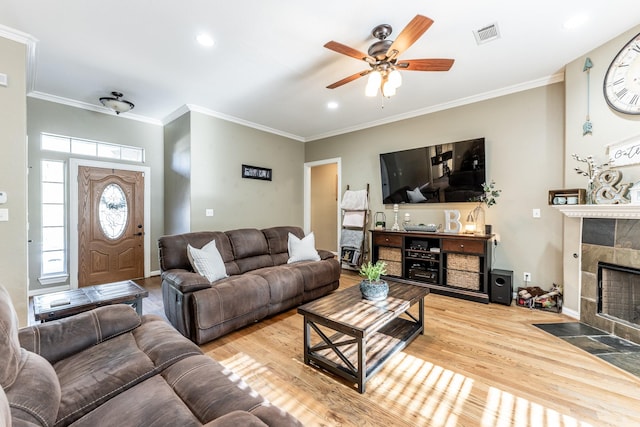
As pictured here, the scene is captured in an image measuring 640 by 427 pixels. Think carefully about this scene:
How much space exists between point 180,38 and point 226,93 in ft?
3.92

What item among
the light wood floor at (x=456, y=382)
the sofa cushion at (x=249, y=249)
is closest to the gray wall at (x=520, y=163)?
the light wood floor at (x=456, y=382)

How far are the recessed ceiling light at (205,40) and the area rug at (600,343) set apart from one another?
4351 millimetres

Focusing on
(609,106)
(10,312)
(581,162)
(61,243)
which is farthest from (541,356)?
(61,243)

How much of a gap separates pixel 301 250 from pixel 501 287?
2.62 m

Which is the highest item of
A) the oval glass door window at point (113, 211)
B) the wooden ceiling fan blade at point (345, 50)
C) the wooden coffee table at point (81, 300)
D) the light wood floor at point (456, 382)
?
the wooden ceiling fan blade at point (345, 50)

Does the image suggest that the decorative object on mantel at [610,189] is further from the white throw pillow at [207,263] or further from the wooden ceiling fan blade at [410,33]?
the white throw pillow at [207,263]

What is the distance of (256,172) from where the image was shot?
511 cm

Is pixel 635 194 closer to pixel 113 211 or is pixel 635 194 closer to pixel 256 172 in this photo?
pixel 256 172

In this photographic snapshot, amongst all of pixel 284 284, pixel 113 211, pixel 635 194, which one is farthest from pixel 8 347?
pixel 635 194

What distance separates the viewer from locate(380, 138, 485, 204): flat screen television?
3.80 meters

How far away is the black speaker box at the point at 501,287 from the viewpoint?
11.1ft

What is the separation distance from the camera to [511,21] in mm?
2316

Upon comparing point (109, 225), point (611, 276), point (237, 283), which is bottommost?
point (237, 283)

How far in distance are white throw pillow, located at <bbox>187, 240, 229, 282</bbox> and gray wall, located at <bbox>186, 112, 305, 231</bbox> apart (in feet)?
4.78
